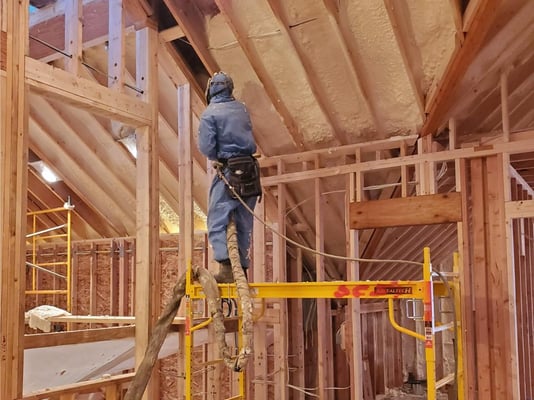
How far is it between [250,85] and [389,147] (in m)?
1.48

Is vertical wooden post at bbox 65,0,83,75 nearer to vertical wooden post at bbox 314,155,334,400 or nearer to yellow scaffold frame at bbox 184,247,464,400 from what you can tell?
yellow scaffold frame at bbox 184,247,464,400

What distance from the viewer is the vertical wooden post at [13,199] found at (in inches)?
141

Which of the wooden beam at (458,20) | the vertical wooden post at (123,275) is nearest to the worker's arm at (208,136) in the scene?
the wooden beam at (458,20)

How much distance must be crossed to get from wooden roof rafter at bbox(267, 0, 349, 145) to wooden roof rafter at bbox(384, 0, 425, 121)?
833 mm

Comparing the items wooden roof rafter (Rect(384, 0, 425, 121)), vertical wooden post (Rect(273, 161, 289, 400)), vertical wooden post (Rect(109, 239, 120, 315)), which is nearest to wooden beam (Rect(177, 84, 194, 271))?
vertical wooden post (Rect(273, 161, 289, 400))

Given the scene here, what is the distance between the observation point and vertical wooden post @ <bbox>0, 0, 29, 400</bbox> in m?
3.57

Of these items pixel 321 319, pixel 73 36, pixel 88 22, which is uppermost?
pixel 88 22

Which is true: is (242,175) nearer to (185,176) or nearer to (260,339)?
(185,176)

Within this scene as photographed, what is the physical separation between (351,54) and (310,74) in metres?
0.44

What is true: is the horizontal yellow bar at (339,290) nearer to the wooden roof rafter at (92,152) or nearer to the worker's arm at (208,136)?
the worker's arm at (208,136)

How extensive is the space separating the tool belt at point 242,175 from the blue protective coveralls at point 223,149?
1.7 inches

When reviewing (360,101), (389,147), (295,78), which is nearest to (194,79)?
(295,78)

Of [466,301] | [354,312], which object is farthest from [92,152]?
[466,301]

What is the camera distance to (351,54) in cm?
499
